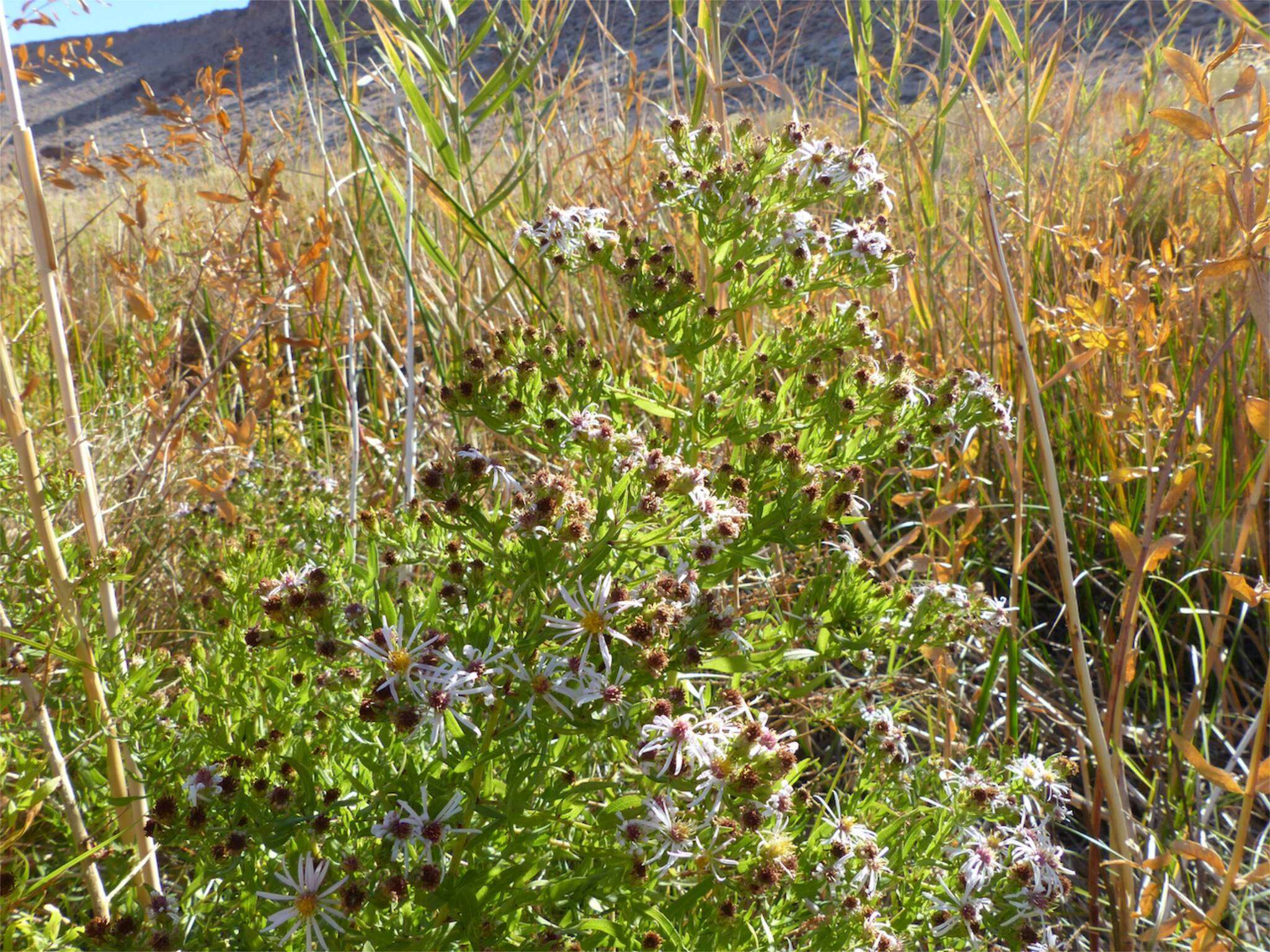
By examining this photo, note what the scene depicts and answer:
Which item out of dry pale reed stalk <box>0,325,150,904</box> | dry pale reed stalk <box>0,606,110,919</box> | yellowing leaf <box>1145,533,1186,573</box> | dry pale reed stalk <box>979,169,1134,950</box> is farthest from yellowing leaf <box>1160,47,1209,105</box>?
dry pale reed stalk <box>0,606,110,919</box>

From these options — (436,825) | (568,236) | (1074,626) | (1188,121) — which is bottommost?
(1074,626)

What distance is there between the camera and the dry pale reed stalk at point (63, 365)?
1.11 m

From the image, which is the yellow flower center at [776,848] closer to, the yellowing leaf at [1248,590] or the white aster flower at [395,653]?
the white aster flower at [395,653]

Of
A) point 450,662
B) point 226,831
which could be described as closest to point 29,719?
point 226,831

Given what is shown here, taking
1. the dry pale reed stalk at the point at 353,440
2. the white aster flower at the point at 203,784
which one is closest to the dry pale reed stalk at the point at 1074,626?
the dry pale reed stalk at the point at 353,440

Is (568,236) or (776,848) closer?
(776,848)

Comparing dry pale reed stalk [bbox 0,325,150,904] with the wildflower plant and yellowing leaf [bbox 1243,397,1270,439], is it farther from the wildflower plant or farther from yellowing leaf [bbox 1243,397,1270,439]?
yellowing leaf [bbox 1243,397,1270,439]

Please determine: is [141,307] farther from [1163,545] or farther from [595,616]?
[1163,545]

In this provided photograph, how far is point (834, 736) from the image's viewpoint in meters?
2.04

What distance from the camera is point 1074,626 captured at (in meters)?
1.40

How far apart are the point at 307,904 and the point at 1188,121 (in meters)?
1.15

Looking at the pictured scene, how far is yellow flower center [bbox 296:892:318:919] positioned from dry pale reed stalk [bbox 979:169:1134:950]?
99 cm

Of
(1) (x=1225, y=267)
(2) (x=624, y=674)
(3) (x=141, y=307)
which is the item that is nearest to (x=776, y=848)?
(2) (x=624, y=674)

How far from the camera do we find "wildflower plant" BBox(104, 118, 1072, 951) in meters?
1.02
